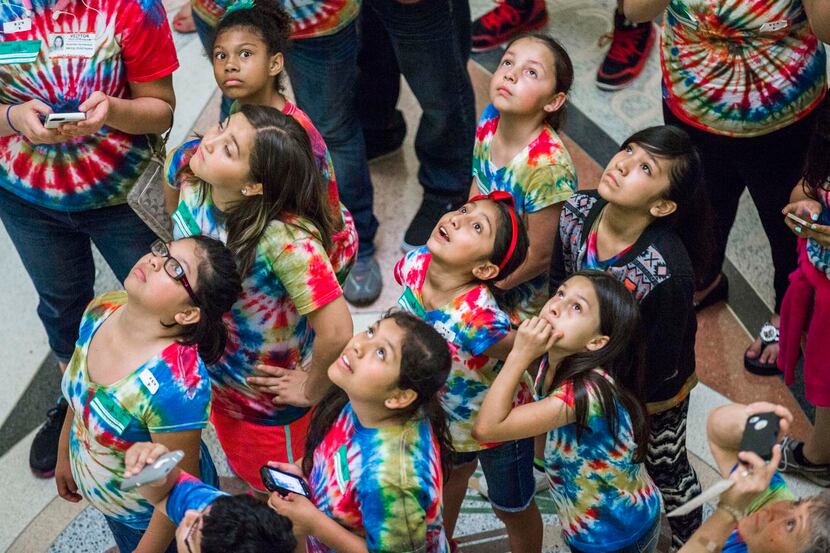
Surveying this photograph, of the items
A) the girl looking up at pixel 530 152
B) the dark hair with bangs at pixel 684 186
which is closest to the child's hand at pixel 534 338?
the girl looking up at pixel 530 152

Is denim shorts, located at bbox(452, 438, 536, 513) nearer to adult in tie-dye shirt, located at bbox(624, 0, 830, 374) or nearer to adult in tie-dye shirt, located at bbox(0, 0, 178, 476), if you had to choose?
adult in tie-dye shirt, located at bbox(624, 0, 830, 374)

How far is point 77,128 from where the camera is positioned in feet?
7.30

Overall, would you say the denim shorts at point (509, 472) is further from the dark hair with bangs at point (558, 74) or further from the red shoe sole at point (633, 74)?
the red shoe sole at point (633, 74)

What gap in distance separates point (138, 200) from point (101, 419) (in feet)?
2.11

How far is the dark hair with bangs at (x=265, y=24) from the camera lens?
2.54 meters

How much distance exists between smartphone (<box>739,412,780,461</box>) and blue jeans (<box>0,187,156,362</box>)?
5.34 feet

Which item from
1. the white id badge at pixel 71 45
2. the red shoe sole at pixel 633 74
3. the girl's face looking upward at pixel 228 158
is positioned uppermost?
the white id badge at pixel 71 45

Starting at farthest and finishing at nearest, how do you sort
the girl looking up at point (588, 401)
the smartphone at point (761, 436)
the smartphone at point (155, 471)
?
the girl looking up at point (588, 401) < the smartphone at point (155, 471) < the smartphone at point (761, 436)

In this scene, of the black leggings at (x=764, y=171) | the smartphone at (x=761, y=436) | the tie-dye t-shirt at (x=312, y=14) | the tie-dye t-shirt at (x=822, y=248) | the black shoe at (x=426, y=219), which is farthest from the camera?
the black shoe at (x=426, y=219)

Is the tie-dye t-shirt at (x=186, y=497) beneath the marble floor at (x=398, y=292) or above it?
above

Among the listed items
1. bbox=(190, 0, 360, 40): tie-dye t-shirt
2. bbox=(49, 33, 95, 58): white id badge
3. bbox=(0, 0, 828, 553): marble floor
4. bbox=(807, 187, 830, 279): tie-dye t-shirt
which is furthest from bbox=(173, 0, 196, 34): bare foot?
bbox=(807, 187, 830, 279): tie-dye t-shirt

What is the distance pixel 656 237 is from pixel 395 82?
5.89 ft

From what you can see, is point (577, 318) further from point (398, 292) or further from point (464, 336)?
point (398, 292)

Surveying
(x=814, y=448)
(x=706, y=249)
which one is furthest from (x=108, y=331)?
(x=814, y=448)
